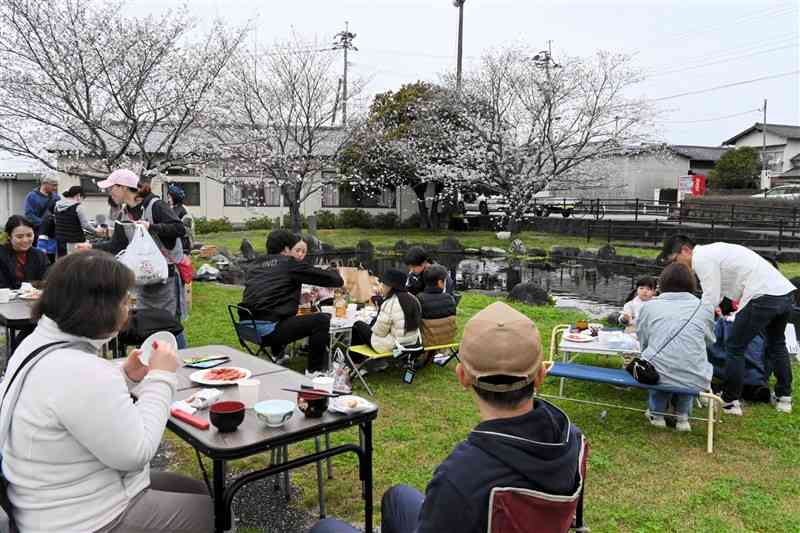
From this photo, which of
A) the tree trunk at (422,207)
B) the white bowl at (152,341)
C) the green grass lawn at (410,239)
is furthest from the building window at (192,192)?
the white bowl at (152,341)

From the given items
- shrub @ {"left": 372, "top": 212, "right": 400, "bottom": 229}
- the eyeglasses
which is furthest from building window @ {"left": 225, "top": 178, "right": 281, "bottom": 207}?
the eyeglasses

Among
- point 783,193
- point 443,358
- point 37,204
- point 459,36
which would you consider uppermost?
point 459,36

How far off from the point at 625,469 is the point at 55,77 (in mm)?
12272

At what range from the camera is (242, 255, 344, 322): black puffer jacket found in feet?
16.4

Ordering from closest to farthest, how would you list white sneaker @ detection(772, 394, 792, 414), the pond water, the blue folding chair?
white sneaker @ detection(772, 394, 792, 414), the blue folding chair, the pond water

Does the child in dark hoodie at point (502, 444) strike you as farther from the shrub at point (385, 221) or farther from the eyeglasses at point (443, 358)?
the shrub at point (385, 221)

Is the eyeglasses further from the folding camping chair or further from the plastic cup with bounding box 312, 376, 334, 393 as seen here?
the folding camping chair

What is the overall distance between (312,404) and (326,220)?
2262 cm

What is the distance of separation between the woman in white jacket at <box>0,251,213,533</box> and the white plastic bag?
301 cm

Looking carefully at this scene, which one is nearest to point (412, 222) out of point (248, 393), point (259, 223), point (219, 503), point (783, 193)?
point (259, 223)

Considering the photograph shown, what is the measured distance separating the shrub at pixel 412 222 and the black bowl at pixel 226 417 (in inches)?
936

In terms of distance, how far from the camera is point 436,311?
543 cm

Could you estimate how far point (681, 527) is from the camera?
3102 millimetres

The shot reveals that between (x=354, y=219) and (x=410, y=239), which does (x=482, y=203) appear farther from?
(x=410, y=239)
